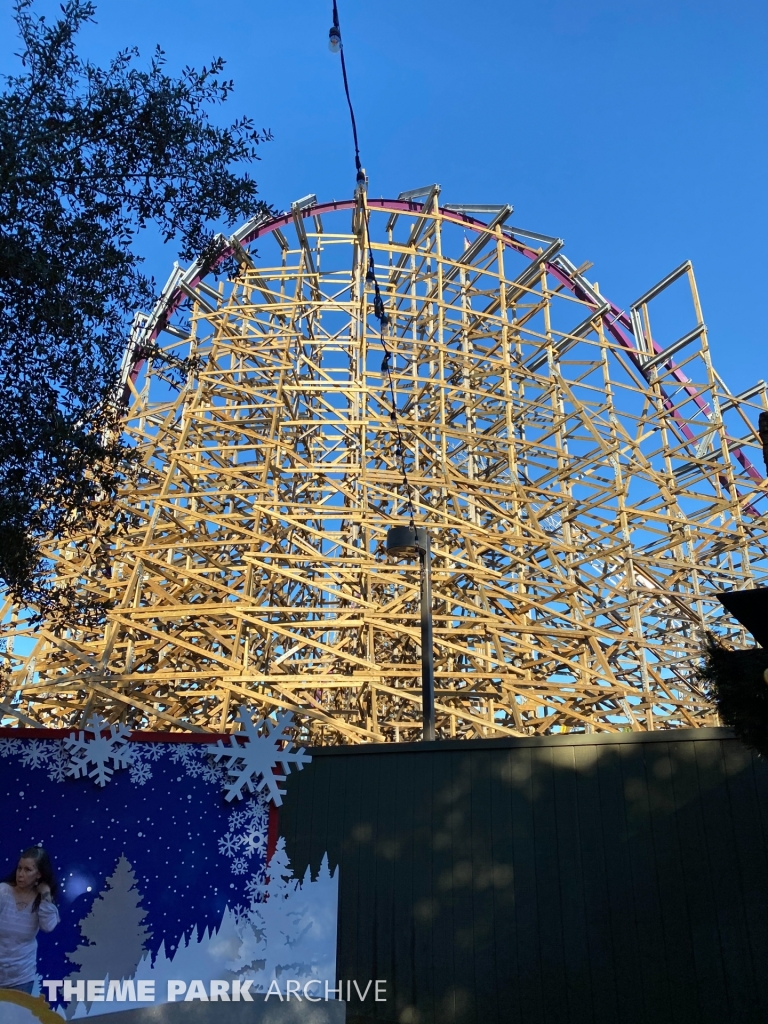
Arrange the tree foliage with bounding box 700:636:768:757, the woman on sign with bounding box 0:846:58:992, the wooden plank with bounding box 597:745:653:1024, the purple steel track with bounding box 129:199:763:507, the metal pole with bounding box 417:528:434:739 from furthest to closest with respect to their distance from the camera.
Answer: the purple steel track with bounding box 129:199:763:507, the metal pole with bounding box 417:528:434:739, the wooden plank with bounding box 597:745:653:1024, the woman on sign with bounding box 0:846:58:992, the tree foliage with bounding box 700:636:768:757

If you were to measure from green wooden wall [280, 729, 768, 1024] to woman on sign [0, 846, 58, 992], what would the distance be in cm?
171

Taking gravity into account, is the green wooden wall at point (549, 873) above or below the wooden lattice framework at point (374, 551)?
below

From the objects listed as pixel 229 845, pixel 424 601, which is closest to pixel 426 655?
pixel 424 601

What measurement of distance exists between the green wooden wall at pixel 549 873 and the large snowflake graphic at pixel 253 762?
194mm

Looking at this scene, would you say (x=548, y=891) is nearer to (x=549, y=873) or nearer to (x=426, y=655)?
(x=549, y=873)

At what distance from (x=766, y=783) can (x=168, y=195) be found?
6.23 meters

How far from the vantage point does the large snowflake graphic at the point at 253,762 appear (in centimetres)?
614

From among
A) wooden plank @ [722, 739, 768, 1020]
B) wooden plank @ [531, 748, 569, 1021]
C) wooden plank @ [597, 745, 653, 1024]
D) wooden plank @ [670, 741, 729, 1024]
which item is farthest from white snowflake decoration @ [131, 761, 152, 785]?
wooden plank @ [722, 739, 768, 1020]

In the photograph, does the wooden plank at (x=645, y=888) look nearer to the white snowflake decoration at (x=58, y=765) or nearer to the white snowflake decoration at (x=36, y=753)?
the white snowflake decoration at (x=58, y=765)

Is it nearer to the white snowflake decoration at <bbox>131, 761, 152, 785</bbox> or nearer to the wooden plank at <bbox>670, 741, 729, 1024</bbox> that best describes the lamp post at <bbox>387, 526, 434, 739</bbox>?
the wooden plank at <bbox>670, 741, 729, 1024</bbox>

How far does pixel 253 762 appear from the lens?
6.17 metres

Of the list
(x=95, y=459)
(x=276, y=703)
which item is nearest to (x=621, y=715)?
(x=276, y=703)

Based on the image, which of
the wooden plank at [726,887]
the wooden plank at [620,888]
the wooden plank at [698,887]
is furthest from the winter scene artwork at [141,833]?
the wooden plank at [726,887]

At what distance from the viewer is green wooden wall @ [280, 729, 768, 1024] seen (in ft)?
17.2
